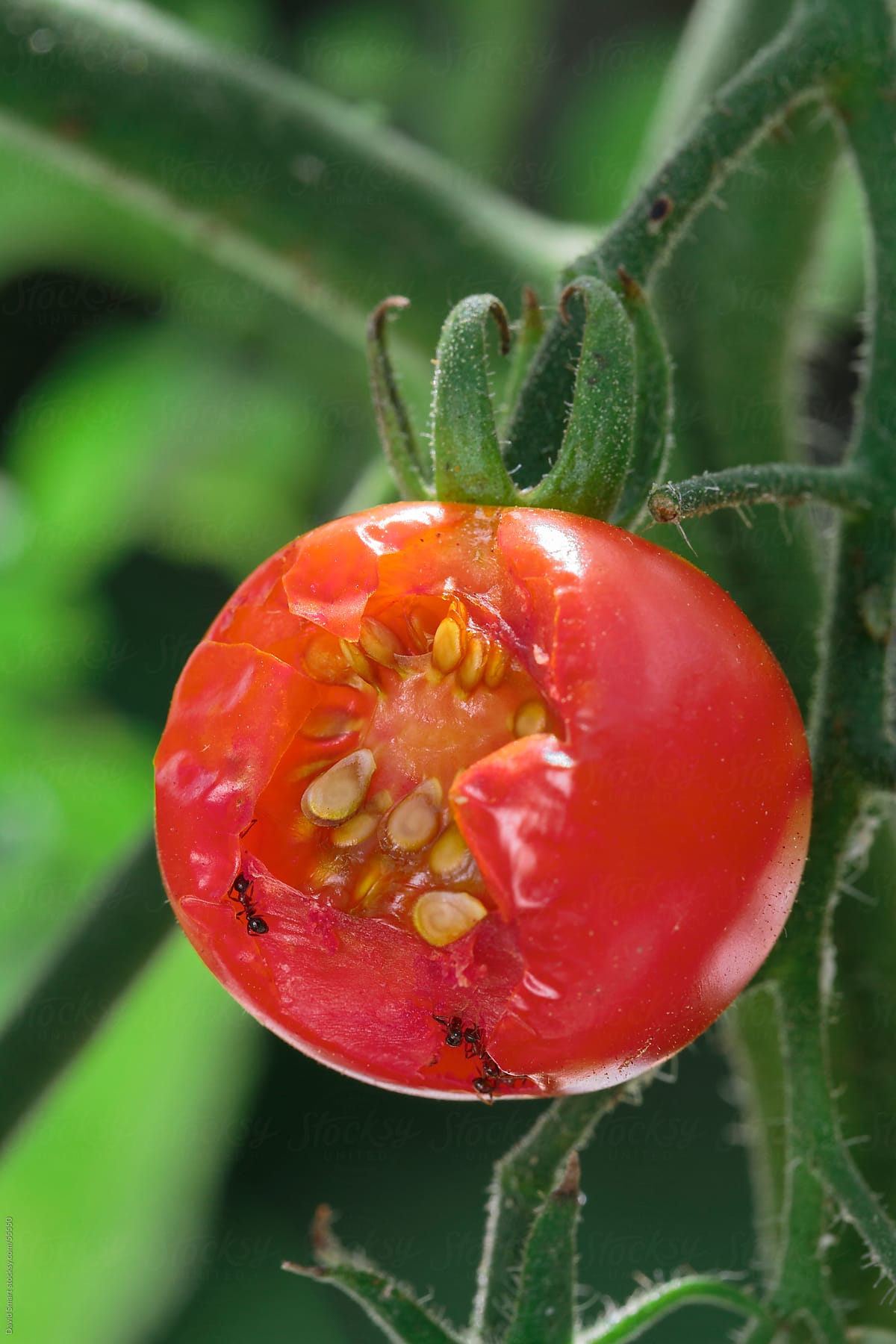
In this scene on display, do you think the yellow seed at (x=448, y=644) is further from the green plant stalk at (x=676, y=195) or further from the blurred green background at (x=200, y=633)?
the blurred green background at (x=200, y=633)

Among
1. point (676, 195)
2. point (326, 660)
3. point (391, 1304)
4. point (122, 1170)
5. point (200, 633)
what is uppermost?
point (676, 195)

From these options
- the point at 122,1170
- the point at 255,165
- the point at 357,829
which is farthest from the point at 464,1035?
the point at 122,1170

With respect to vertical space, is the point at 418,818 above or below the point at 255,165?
below

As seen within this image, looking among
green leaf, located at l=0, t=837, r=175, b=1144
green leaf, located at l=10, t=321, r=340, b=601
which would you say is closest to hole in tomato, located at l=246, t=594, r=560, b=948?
green leaf, located at l=0, t=837, r=175, b=1144

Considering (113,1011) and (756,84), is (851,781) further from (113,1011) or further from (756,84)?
(113,1011)

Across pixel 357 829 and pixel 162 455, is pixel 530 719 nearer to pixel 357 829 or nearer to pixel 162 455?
pixel 357 829

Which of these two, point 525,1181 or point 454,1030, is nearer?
point 454,1030

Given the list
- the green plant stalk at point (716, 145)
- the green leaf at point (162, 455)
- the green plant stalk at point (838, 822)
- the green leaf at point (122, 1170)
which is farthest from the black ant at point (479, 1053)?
the green leaf at point (162, 455)
